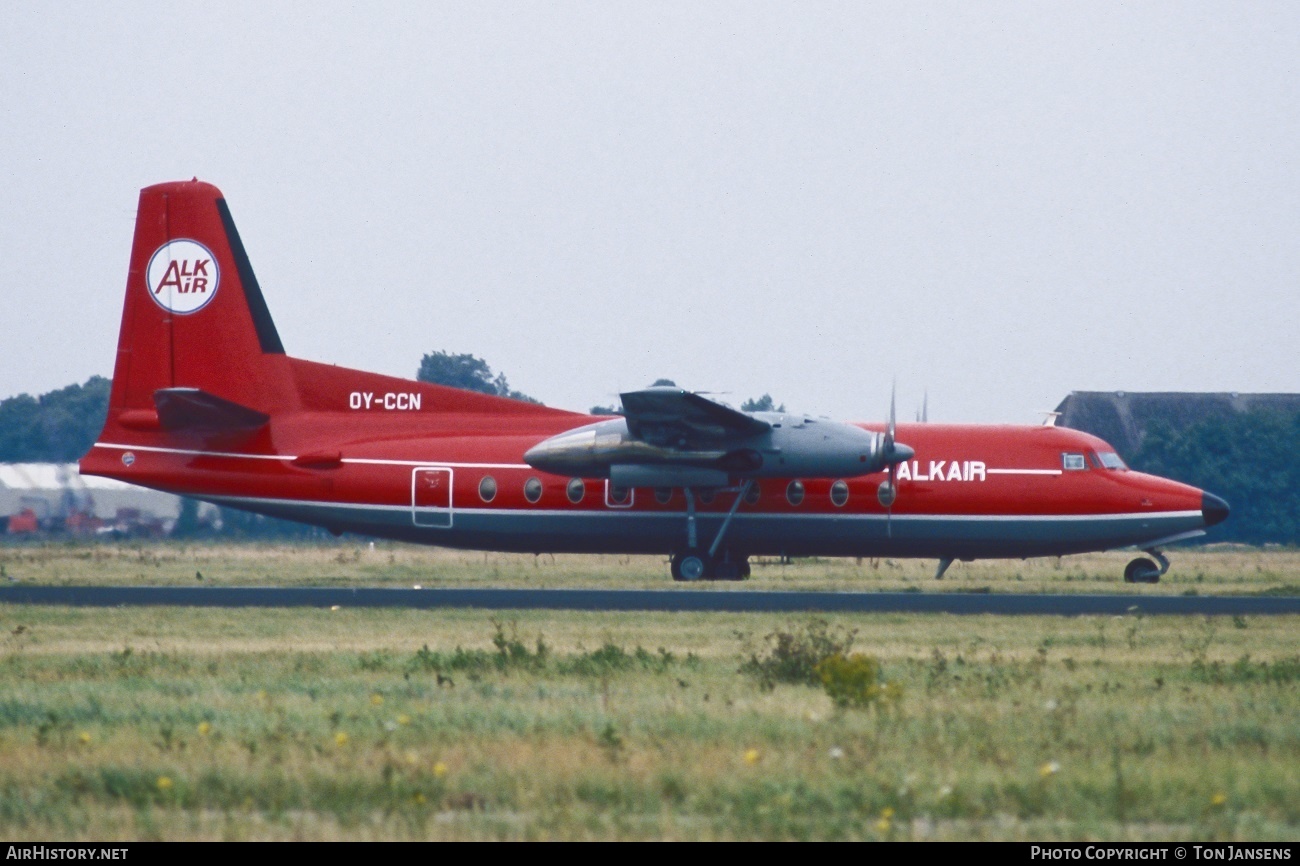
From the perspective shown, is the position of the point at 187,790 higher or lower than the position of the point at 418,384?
lower

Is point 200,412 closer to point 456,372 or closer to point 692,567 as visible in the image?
point 692,567

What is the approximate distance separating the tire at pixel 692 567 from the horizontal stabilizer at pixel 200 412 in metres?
9.73

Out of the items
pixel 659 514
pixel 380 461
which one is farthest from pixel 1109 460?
pixel 380 461

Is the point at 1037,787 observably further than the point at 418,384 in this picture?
No

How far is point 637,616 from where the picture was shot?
972 inches

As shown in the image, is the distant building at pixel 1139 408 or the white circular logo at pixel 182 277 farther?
the distant building at pixel 1139 408

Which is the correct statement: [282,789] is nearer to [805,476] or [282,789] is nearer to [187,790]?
[187,790]

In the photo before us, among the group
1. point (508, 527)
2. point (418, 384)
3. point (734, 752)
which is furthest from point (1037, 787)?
point (418, 384)

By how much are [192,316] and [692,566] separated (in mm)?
12546

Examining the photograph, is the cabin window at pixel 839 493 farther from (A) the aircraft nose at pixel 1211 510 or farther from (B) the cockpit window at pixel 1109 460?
(A) the aircraft nose at pixel 1211 510

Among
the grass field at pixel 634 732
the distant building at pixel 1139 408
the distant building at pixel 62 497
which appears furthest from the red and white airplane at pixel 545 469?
the distant building at pixel 1139 408

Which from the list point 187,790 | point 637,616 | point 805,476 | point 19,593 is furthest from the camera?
point 805,476

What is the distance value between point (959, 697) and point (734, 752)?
407 centimetres

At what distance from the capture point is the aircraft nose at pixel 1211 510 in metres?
32.7
